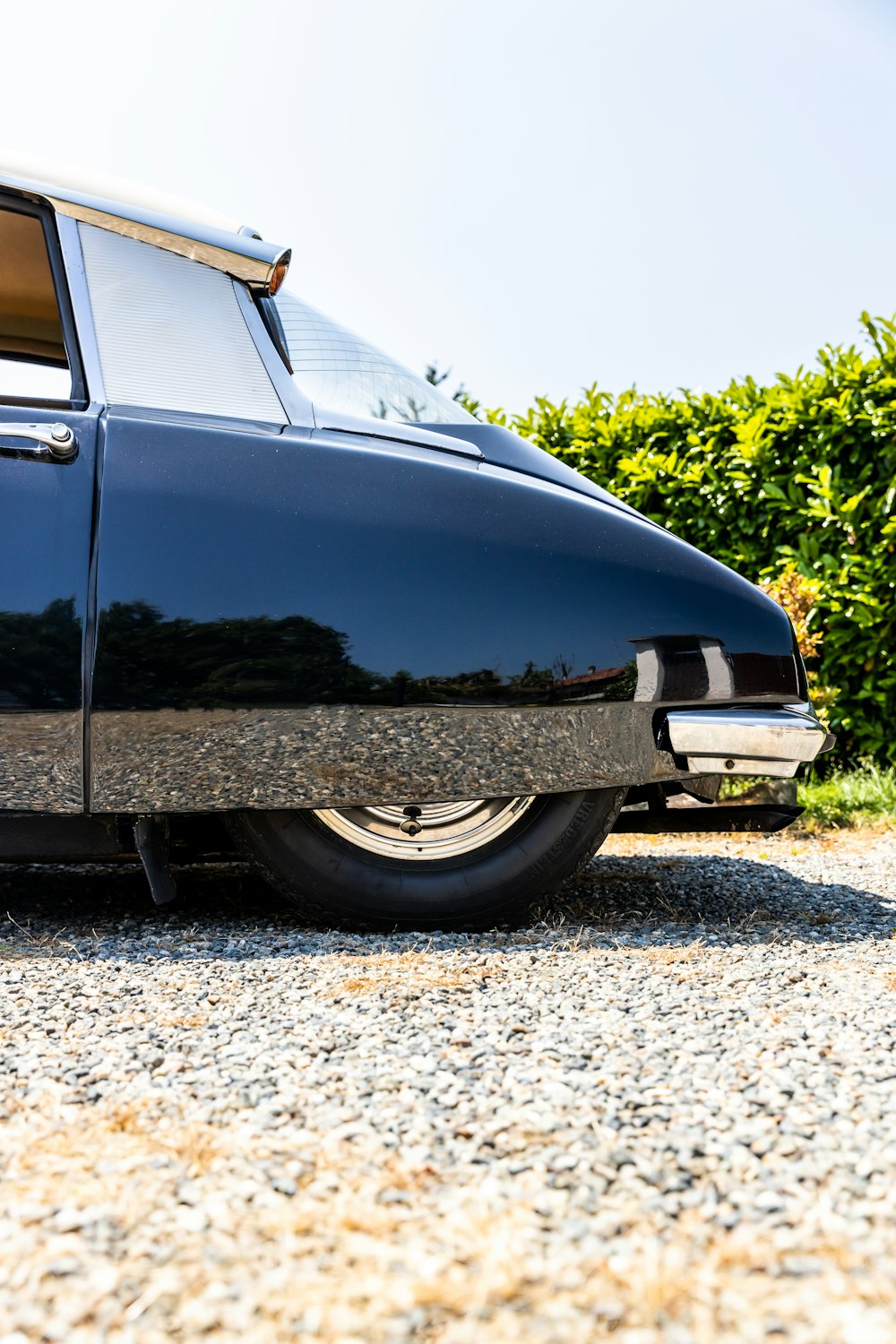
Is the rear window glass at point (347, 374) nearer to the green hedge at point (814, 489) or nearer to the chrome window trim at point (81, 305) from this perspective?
the chrome window trim at point (81, 305)

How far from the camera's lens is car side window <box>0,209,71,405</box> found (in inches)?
97.0

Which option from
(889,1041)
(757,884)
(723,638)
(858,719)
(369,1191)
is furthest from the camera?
(858,719)

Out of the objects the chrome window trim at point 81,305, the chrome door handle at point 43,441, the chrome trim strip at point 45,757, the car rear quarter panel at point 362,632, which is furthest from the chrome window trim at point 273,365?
the chrome trim strip at point 45,757

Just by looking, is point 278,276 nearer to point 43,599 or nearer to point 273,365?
point 273,365

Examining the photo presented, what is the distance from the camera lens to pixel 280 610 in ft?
7.48

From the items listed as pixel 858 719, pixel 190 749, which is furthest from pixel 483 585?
pixel 858 719

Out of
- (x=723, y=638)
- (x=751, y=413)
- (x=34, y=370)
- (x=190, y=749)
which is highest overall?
(x=751, y=413)

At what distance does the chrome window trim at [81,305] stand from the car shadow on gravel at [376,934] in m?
1.30

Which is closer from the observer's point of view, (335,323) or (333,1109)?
(333,1109)

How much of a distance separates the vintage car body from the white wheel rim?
1cm

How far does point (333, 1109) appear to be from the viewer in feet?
4.45

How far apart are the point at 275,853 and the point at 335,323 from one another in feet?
4.84

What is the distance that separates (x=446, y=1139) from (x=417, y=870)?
1180 mm

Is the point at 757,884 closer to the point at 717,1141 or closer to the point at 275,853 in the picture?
the point at 275,853
